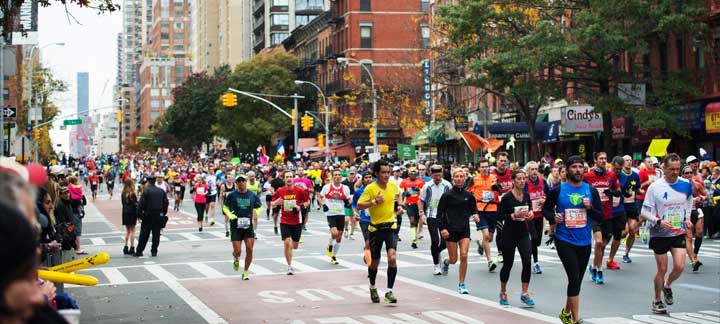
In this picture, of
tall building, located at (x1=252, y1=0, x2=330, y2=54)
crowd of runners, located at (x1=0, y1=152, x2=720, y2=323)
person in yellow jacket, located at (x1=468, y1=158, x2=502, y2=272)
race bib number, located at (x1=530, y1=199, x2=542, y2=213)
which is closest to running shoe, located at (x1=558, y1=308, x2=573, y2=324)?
crowd of runners, located at (x1=0, y1=152, x2=720, y2=323)

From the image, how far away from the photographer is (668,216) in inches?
472

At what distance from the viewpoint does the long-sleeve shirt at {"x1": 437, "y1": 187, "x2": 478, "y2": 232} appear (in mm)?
14398

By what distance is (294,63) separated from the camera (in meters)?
95.9

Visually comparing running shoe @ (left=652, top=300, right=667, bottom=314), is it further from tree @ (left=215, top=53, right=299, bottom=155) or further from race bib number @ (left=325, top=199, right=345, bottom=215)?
tree @ (left=215, top=53, right=299, bottom=155)

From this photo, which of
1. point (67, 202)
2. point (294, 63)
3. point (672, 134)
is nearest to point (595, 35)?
point (672, 134)

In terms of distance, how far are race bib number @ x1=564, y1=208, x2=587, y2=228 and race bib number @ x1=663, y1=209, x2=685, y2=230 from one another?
4.59ft

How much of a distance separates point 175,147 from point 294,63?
5844 centimetres

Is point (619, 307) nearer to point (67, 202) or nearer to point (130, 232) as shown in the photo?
point (67, 202)

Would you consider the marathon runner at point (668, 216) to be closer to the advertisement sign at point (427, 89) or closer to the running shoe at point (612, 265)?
the running shoe at point (612, 265)

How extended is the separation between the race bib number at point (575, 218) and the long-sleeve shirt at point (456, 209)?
334 centimetres

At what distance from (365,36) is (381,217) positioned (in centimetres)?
7080

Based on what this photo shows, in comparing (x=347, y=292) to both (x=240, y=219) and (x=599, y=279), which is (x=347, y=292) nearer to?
(x=240, y=219)

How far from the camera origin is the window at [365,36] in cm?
8338

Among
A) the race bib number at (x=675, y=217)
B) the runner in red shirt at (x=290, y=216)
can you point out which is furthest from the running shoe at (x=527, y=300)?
the runner in red shirt at (x=290, y=216)
